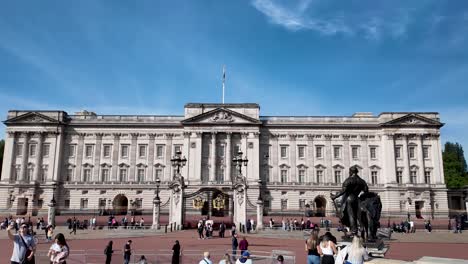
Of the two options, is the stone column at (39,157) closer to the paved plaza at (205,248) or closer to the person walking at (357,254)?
the paved plaza at (205,248)

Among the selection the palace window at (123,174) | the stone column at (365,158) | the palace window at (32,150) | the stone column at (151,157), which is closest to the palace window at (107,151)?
the palace window at (123,174)

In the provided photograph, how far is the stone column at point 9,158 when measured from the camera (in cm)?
6100

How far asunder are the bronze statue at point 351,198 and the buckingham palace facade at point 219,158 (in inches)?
1743

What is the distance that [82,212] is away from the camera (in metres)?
59.2

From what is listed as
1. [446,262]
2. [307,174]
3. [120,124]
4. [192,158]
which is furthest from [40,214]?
[446,262]

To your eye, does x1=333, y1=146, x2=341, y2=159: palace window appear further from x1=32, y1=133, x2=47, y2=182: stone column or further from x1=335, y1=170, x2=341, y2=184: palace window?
x1=32, y1=133, x2=47, y2=182: stone column

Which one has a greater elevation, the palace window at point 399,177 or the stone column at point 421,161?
the stone column at point 421,161

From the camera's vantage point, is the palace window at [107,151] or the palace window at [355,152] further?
the palace window at [107,151]

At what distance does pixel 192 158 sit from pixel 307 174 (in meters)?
19.6

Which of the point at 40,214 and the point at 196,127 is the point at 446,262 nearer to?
the point at 196,127

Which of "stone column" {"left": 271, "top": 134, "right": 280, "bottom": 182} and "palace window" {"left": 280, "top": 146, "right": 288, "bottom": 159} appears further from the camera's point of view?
"palace window" {"left": 280, "top": 146, "right": 288, "bottom": 159}

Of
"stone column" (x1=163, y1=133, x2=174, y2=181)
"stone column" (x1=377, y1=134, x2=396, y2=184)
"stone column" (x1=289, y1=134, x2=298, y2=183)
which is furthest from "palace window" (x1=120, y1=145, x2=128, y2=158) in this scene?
"stone column" (x1=377, y1=134, x2=396, y2=184)

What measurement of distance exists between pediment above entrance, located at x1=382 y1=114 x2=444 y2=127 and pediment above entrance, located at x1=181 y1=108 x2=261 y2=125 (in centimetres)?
2286

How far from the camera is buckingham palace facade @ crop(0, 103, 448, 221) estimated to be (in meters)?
60.8
